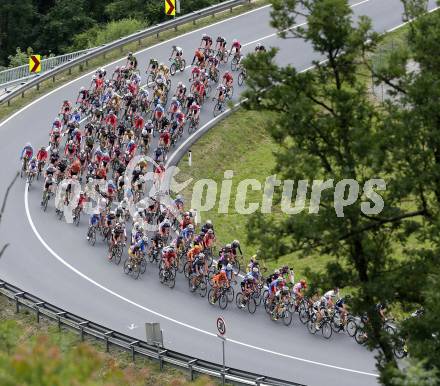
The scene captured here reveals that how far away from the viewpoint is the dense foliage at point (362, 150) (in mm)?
20516

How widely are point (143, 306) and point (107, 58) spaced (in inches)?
888

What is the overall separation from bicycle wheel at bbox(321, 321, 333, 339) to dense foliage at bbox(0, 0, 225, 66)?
38815mm

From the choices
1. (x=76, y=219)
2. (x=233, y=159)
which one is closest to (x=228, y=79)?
(x=233, y=159)

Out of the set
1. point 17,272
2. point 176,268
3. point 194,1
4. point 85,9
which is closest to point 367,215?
point 176,268

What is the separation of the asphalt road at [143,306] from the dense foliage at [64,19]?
27648mm

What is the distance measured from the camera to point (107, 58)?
170 feet

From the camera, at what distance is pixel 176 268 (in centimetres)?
3306

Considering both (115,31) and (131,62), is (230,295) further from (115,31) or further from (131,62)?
(115,31)

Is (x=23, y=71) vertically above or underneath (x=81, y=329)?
above

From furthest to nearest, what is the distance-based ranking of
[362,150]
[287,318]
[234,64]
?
[234,64], [287,318], [362,150]

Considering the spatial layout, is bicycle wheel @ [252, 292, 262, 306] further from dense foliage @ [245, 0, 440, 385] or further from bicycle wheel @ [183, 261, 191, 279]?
dense foliage @ [245, 0, 440, 385]

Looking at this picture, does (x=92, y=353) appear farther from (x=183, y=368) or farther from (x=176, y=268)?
(x=176, y=268)

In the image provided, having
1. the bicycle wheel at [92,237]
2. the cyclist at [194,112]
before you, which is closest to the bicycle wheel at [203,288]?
the bicycle wheel at [92,237]

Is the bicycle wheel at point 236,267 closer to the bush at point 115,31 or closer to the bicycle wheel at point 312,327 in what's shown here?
the bicycle wheel at point 312,327
